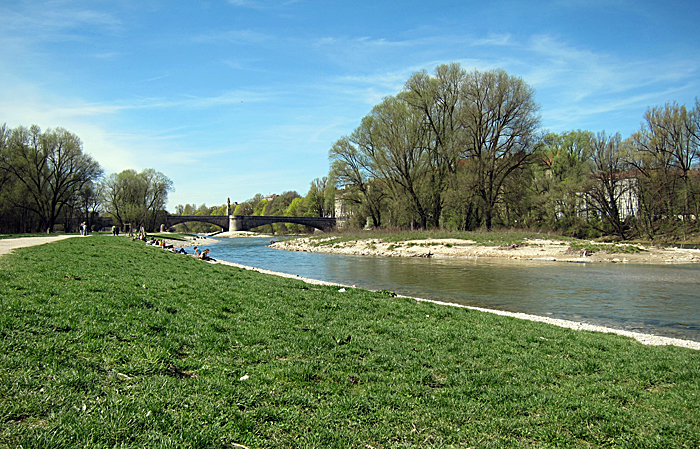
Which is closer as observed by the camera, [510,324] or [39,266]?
[510,324]

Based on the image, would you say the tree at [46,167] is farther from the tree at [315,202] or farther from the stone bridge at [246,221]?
the tree at [315,202]

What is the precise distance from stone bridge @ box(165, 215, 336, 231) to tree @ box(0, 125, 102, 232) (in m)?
34.2

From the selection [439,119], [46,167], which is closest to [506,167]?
[439,119]

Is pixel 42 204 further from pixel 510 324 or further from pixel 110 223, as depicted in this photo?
pixel 510 324

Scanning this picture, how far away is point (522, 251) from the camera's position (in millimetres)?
34844

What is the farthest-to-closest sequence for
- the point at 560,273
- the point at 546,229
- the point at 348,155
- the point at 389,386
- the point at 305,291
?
the point at 348,155
the point at 546,229
the point at 560,273
the point at 305,291
the point at 389,386

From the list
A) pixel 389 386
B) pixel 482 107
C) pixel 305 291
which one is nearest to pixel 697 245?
pixel 482 107

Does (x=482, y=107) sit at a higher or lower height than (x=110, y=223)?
higher

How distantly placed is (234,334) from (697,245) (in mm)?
48025

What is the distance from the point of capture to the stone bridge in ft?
312

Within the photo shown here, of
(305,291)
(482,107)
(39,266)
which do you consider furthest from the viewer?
(482,107)

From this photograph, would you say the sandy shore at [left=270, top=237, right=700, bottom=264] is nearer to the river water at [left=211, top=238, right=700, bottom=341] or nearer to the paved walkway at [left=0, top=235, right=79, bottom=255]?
the river water at [left=211, top=238, right=700, bottom=341]

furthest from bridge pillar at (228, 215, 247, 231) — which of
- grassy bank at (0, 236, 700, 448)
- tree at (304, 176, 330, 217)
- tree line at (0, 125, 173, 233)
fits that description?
grassy bank at (0, 236, 700, 448)

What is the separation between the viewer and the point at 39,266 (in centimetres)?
1041
